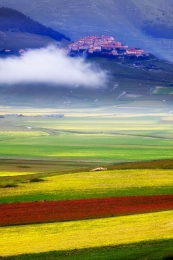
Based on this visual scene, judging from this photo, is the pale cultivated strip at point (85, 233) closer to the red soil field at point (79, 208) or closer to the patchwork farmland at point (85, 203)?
the patchwork farmland at point (85, 203)

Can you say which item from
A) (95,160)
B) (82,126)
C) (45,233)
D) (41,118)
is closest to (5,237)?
(45,233)

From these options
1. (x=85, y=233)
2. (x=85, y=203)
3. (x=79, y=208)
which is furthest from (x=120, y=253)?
(x=85, y=203)

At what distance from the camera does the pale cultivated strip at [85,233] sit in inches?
1373

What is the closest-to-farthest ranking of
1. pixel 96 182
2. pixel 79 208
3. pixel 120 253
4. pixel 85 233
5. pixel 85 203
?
pixel 120 253, pixel 85 233, pixel 79 208, pixel 85 203, pixel 96 182

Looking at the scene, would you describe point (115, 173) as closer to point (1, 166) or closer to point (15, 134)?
point (1, 166)

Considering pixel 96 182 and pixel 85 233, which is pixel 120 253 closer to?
pixel 85 233

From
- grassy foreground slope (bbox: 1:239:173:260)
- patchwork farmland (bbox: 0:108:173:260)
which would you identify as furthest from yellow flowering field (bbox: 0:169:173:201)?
grassy foreground slope (bbox: 1:239:173:260)

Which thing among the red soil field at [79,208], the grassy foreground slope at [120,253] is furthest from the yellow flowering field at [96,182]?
the grassy foreground slope at [120,253]

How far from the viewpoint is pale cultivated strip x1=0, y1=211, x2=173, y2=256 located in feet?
114

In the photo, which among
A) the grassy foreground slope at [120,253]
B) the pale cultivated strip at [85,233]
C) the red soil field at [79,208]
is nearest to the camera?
the grassy foreground slope at [120,253]

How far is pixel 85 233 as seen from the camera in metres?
37.5

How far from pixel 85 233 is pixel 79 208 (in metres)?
6.55

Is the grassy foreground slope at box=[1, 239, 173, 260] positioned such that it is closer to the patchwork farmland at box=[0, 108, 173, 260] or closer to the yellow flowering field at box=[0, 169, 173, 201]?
the patchwork farmland at box=[0, 108, 173, 260]

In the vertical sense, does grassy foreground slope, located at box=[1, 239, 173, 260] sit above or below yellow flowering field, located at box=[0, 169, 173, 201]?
below
